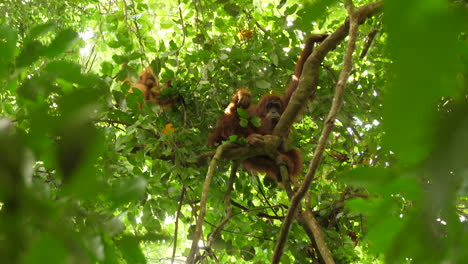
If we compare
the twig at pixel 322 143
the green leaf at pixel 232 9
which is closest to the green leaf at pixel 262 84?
the green leaf at pixel 232 9

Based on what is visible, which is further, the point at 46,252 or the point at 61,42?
the point at 61,42

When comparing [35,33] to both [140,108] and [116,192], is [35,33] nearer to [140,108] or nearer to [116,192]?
[116,192]

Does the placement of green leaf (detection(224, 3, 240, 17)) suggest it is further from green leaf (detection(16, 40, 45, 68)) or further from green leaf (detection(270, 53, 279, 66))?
green leaf (detection(16, 40, 45, 68))

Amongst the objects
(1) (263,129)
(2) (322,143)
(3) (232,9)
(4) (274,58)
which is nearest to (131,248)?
(2) (322,143)

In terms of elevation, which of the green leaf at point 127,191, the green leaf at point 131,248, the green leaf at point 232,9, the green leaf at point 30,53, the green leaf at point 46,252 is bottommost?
the green leaf at point 46,252

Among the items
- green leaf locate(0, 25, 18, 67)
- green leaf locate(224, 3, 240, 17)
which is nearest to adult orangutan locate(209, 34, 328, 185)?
green leaf locate(224, 3, 240, 17)

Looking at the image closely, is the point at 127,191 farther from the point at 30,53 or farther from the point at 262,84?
the point at 262,84

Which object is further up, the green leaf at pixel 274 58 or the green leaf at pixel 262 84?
the green leaf at pixel 274 58

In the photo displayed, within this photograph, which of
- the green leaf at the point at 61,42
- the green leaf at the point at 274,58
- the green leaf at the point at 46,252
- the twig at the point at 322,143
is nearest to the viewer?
the green leaf at the point at 46,252

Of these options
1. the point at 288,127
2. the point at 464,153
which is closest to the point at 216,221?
the point at 288,127

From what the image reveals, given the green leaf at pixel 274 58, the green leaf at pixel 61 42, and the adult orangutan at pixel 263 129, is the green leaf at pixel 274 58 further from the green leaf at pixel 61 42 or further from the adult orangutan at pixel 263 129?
the green leaf at pixel 61 42

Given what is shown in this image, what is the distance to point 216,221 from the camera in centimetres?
342

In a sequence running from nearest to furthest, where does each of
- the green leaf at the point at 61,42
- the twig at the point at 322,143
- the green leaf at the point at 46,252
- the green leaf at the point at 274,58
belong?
1. the green leaf at the point at 46,252
2. the green leaf at the point at 61,42
3. the twig at the point at 322,143
4. the green leaf at the point at 274,58

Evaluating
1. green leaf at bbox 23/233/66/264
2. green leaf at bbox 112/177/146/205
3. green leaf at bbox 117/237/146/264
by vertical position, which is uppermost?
green leaf at bbox 112/177/146/205
